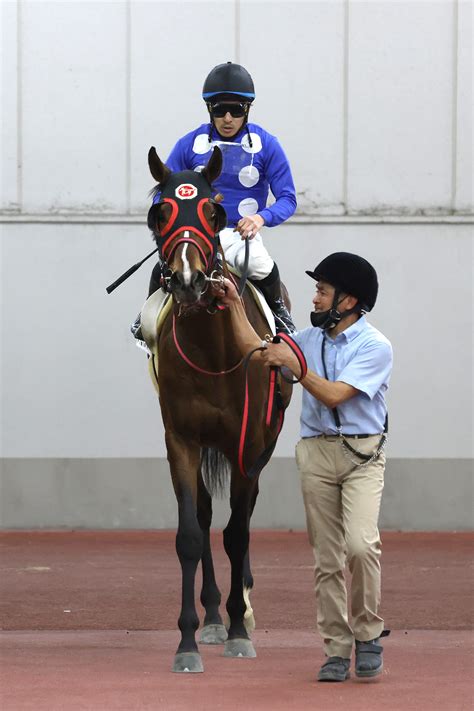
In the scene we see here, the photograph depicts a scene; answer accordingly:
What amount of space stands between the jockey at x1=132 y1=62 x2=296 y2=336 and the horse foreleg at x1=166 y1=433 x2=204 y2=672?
1.07 metres

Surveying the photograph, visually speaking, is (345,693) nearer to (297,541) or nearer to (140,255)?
(297,541)

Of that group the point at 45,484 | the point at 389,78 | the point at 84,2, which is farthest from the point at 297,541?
the point at 84,2

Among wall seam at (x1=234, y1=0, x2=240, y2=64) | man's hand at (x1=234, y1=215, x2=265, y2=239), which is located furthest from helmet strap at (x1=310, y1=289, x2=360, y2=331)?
wall seam at (x1=234, y1=0, x2=240, y2=64)

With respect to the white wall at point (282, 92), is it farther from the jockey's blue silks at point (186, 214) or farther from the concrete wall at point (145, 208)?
the jockey's blue silks at point (186, 214)

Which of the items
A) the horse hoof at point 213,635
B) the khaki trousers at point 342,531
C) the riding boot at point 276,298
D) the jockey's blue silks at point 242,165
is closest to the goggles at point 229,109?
the jockey's blue silks at point 242,165

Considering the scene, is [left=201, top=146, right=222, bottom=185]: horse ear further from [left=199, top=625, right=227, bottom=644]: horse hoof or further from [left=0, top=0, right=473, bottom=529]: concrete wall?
[left=0, top=0, right=473, bottom=529]: concrete wall

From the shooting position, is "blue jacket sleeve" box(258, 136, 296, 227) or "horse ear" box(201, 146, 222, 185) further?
"blue jacket sleeve" box(258, 136, 296, 227)

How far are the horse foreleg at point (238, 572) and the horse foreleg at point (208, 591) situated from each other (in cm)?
39

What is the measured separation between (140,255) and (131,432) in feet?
5.32

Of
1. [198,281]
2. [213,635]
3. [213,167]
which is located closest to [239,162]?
[213,167]

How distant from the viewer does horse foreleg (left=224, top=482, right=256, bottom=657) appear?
7.98m

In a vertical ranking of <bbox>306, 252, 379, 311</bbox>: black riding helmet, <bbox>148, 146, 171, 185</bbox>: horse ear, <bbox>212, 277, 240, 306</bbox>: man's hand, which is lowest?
<bbox>212, 277, 240, 306</bbox>: man's hand

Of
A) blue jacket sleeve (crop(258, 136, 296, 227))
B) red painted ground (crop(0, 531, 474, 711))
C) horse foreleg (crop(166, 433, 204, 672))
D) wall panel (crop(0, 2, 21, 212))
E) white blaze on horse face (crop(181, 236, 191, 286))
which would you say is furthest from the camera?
wall panel (crop(0, 2, 21, 212))

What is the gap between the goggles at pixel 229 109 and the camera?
8.54 meters
